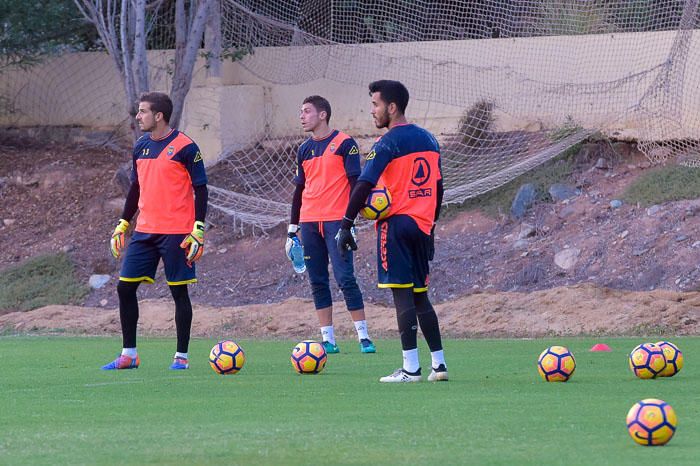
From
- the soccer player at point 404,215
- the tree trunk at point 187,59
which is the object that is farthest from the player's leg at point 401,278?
the tree trunk at point 187,59

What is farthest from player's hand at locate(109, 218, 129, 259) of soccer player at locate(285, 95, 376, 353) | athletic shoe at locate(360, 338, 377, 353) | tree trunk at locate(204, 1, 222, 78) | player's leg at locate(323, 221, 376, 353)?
tree trunk at locate(204, 1, 222, 78)

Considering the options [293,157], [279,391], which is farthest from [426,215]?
[293,157]

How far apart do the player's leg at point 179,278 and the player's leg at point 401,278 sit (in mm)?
2028

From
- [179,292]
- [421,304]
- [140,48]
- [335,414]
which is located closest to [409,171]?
[421,304]

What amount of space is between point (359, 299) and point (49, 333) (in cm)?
610

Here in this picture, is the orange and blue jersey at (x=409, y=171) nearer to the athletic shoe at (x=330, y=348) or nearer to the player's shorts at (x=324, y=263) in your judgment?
the player's shorts at (x=324, y=263)

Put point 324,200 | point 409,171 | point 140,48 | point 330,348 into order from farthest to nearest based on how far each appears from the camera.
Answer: point 140,48, point 330,348, point 324,200, point 409,171

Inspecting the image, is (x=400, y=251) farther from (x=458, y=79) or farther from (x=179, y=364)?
(x=458, y=79)

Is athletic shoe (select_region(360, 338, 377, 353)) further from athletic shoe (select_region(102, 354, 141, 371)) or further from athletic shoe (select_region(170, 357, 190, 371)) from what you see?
athletic shoe (select_region(102, 354, 141, 371))

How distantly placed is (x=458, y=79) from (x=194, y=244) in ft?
34.8

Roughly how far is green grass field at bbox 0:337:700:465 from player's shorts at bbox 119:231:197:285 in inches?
31.8

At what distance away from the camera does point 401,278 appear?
8375 mm

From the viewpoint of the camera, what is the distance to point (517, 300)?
14.9 meters

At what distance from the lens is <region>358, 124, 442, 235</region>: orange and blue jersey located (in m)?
8.42
